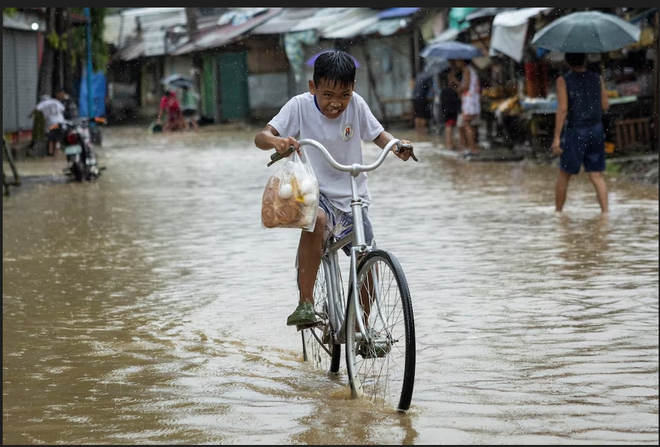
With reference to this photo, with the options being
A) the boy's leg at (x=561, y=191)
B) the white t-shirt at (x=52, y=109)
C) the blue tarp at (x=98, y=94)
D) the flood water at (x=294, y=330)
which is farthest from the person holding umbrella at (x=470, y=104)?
the blue tarp at (x=98, y=94)

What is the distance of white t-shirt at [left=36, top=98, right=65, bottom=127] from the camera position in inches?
954

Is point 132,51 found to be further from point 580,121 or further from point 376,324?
point 376,324

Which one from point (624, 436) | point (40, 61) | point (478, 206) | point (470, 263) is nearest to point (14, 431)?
point (624, 436)

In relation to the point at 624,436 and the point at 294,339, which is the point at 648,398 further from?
the point at 294,339

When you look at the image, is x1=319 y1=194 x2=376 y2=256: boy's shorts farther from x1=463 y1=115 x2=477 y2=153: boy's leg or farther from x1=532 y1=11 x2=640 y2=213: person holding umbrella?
x1=463 y1=115 x2=477 y2=153: boy's leg

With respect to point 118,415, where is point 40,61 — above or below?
above

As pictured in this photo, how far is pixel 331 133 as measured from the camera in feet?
16.5

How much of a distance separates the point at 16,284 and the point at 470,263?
3258 millimetres

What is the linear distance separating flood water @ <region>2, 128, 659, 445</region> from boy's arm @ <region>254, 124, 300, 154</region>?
1049mm

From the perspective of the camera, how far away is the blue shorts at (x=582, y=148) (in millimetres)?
11305

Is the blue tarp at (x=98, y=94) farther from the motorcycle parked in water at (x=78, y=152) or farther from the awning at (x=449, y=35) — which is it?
the motorcycle parked in water at (x=78, y=152)

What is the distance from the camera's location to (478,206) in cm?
1277

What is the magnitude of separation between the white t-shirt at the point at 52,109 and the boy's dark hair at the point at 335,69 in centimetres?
1997

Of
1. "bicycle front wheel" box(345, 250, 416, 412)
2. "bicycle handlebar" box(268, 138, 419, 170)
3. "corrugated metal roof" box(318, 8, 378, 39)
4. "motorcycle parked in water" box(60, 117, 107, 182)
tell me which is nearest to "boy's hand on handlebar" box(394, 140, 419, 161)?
"bicycle handlebar" box(268, 138, 419, 170)
